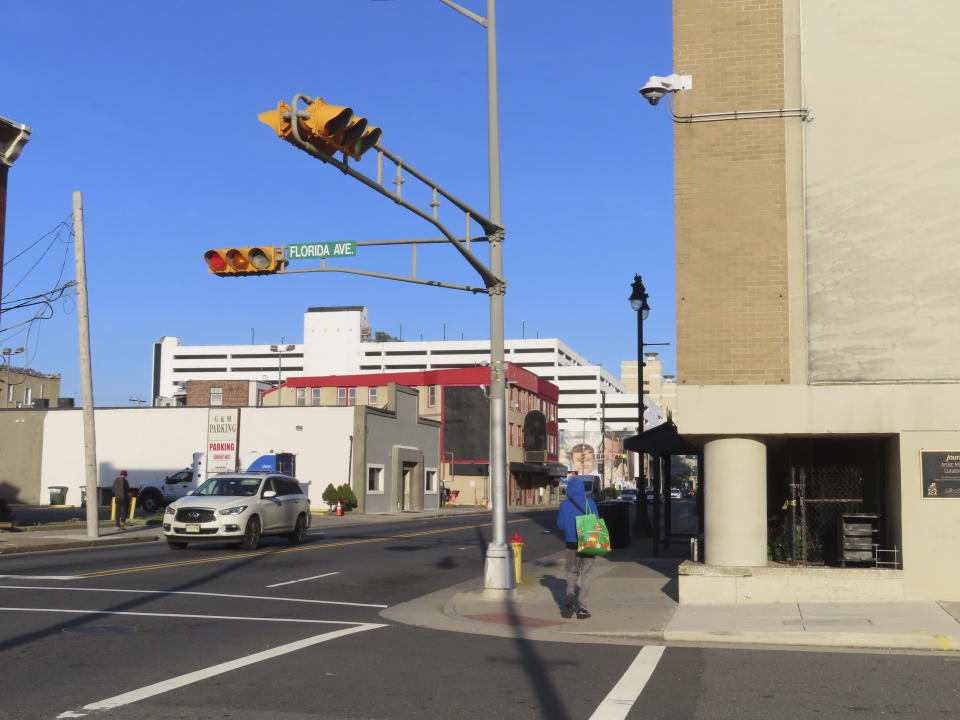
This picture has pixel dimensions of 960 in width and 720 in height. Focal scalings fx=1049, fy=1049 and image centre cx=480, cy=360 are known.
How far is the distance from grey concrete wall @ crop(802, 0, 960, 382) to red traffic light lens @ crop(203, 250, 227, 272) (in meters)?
8.83

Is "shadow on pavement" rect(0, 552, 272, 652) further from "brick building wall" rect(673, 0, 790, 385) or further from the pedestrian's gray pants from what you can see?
"brick building wall" rect(673, 0, 790, 385)

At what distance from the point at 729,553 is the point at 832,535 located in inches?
93.0

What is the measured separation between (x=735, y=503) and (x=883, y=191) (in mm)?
4869

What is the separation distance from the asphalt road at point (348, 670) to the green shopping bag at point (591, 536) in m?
1.68

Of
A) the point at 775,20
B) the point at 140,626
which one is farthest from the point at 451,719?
the point at 775,20

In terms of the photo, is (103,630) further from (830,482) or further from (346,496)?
(346,496)

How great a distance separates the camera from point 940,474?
14188 mm

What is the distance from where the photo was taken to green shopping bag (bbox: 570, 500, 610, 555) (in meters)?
13.0

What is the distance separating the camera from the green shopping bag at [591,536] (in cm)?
1301

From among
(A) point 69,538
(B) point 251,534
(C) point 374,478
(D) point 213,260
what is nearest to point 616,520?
(B) point 251,534

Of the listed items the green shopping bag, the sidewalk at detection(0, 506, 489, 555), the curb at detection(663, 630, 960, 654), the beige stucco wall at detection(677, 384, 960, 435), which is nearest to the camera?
the curb at detection(663, 630, 960, 654)

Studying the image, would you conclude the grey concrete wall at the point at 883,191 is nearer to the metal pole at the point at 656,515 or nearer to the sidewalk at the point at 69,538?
the metal pole at the point at 656,515

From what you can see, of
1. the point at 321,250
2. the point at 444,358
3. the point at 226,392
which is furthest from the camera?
the point at 444,358

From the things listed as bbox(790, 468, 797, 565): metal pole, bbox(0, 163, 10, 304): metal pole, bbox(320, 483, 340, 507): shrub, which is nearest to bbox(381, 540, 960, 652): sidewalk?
bbox(790, 468, 797, 565): metal pole
